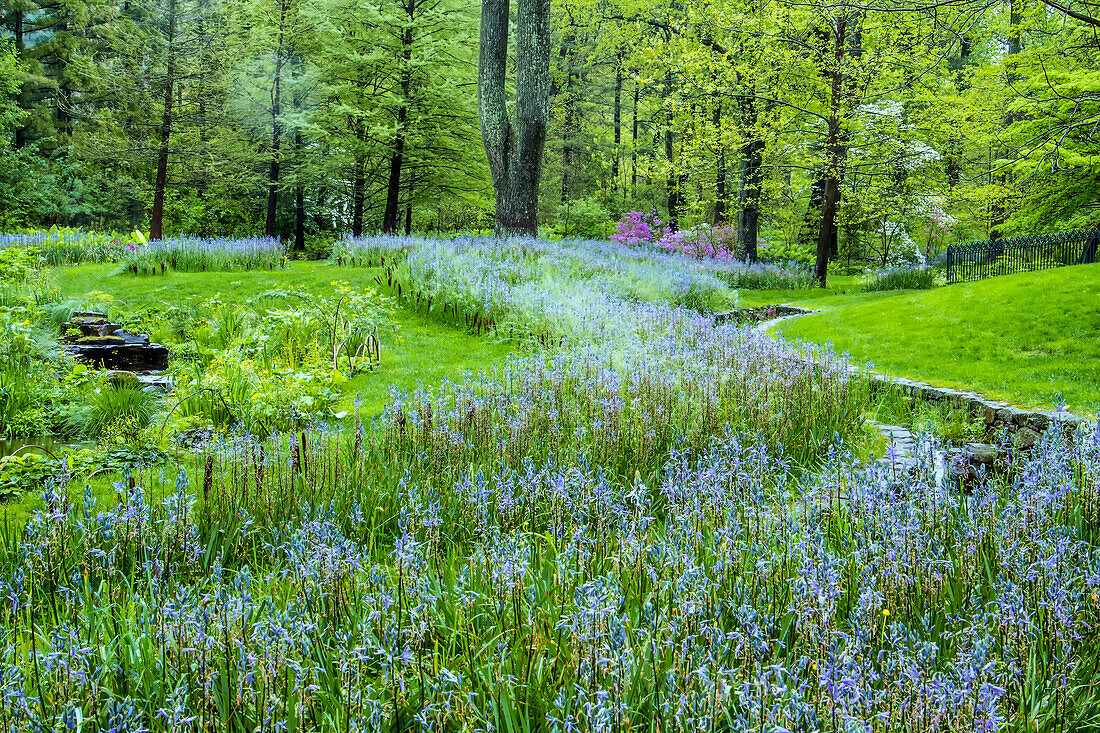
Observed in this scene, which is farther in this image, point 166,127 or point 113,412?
point 166,127

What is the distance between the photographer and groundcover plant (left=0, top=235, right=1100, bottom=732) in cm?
180

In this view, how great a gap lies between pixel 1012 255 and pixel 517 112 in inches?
473

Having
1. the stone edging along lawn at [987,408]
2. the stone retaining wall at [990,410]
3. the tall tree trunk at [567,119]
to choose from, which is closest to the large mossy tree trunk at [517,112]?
the stone edging along lawn at [987,408]

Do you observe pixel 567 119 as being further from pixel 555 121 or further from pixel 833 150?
pixel 833 150

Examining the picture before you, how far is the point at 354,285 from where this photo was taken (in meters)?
11.3

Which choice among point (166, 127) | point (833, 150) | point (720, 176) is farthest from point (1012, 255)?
point (166, 127)

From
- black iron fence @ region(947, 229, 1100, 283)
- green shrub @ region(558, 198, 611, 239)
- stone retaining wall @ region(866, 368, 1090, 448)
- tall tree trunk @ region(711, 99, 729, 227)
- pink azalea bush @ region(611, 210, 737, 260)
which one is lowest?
stone retaining wall @ region(866, 368, 1090, 448)

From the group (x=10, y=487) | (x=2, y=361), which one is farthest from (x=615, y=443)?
(x=2, y=361)

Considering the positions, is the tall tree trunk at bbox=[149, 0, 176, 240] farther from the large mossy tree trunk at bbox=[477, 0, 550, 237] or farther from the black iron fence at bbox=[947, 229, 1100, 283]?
the black iron fence at bbox=[947, 229, 1100, 283]

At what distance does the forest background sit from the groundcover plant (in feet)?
28.4

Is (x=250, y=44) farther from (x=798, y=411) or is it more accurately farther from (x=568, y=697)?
(x=568, y=697)

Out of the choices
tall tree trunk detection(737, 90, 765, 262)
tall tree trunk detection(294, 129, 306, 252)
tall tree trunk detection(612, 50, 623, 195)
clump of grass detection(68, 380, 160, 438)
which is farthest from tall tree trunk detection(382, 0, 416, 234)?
clump of grass detection(68, 380, 160, 438)

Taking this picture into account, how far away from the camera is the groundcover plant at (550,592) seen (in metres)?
1.80

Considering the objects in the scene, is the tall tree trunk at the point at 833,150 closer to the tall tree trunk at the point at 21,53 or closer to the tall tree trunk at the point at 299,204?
the tall tree trunk at the point at 299,204
